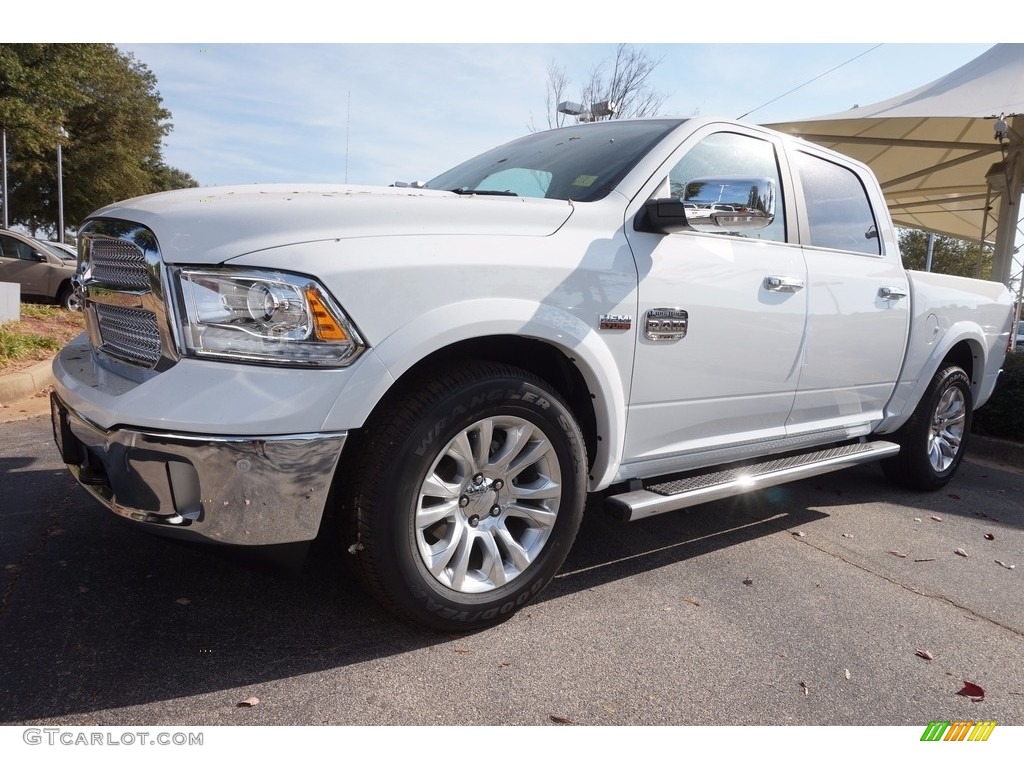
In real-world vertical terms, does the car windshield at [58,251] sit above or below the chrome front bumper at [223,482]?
above

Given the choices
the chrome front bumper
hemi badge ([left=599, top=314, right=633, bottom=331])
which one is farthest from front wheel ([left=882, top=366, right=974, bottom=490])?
the chrome front bumper

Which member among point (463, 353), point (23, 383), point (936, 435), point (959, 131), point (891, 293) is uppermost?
point (959, 131)

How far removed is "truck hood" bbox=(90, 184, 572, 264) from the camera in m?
2.07

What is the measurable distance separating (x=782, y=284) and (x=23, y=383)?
5720 millimetres

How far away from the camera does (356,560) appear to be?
223cm

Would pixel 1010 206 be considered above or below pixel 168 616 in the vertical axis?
above

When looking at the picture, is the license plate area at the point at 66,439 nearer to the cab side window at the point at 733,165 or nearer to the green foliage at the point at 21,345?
the cab side window at the point at 733,165

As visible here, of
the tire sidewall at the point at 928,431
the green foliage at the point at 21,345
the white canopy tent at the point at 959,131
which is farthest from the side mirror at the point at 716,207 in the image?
the white canopy tent at the point at 959,131

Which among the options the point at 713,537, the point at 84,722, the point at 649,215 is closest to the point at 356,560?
the point at 84,722

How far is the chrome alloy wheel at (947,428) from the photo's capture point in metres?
4.70

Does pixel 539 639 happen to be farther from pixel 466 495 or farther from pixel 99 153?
pixel 99 153

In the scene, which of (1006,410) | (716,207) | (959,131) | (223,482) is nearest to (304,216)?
(223,482)

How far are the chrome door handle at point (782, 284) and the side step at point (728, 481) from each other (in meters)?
0.81

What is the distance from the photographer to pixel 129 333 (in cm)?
237
